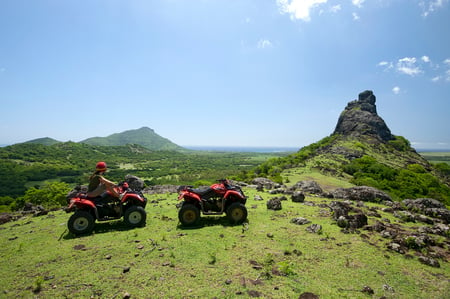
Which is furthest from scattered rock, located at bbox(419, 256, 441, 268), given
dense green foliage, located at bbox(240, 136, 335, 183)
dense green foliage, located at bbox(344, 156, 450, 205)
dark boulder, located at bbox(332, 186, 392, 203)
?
dense green foliage, located at bbox(344, 156, 450, 205)

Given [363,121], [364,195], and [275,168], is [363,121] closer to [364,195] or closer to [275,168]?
[275,168]

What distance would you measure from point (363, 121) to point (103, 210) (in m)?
113

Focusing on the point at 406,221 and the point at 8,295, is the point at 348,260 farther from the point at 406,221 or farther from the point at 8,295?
the point at 8,295

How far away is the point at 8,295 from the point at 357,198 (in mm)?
17963

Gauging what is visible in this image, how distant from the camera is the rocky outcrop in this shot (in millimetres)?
91750

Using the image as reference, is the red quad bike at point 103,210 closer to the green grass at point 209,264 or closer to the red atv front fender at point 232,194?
the green grass at point 209,264

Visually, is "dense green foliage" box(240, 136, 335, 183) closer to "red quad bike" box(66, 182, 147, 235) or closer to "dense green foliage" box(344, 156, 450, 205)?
"dense green foliage" box(344, 156, 450, 205)

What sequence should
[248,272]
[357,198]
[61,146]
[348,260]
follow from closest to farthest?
1. [248,272]
2. [348,260]
3. [357,198]
4. [61,146]

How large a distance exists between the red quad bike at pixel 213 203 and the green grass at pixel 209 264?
47cm

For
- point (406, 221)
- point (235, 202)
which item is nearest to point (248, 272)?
point (235, 202)

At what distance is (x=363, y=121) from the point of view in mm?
96438

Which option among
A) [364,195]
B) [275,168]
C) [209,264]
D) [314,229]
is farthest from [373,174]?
[209,264]

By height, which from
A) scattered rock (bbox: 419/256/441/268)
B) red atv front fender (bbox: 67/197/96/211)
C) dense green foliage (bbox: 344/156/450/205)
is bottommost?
dense green foliage (bbox: 344/156/450/205)

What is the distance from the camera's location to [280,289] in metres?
4.54
